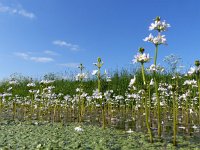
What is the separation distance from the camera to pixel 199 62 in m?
5.22

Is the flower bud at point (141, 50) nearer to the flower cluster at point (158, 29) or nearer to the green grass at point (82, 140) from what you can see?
the flower cluster at point (158, 29)

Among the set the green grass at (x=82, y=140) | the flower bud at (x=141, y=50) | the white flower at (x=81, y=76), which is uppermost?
the flower bud at (x=141, y=50)

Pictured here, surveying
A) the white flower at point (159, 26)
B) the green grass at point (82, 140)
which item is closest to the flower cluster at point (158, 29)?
the white flower at point (159, 26)

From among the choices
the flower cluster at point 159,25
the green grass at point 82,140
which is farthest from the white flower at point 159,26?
the green grass at point 82,140

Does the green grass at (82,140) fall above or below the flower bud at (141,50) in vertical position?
below

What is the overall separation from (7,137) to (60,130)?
1.16 metres

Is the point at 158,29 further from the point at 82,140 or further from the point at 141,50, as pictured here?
the point at 82,140

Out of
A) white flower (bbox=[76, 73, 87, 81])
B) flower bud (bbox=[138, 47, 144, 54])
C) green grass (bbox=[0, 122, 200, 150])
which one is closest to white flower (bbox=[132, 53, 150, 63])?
flower bud (bbox=[138, 47, 144, 54])

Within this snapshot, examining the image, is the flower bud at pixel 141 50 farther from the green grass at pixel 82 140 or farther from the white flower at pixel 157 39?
the green grass at pixel 82 140

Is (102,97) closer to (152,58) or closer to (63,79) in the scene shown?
(152,58)

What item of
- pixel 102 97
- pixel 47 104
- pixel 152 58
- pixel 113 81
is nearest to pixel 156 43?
pixel 152 58

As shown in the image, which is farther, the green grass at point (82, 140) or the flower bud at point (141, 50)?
the green grass at point (82, 140)

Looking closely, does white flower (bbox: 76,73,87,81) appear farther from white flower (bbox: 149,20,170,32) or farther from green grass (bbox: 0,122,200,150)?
white flower (bbox: 149,20,170,32)

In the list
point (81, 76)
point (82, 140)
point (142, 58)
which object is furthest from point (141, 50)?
point (81, 76)
